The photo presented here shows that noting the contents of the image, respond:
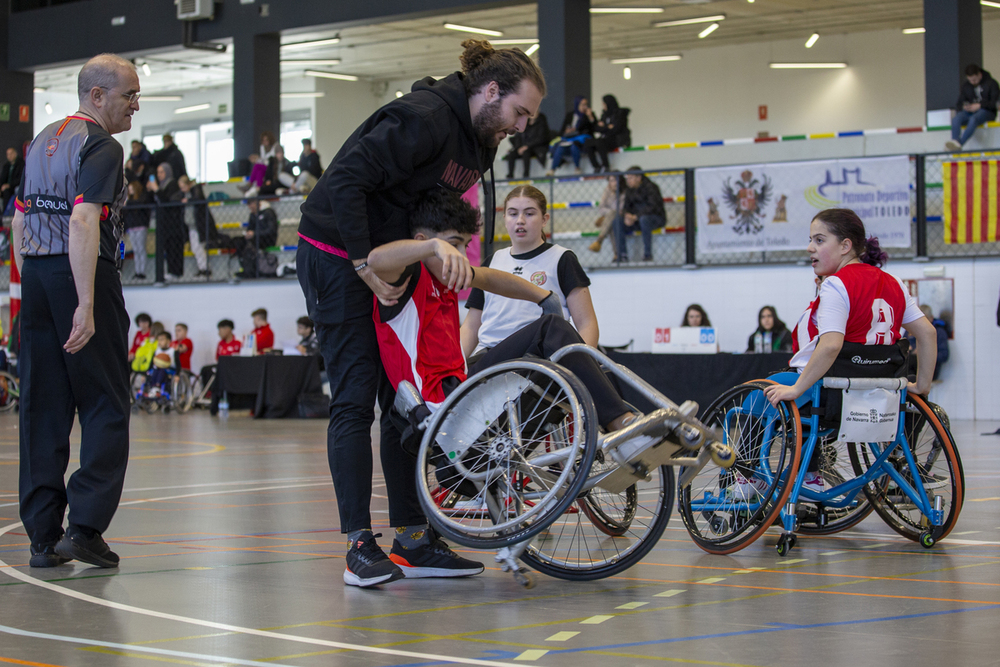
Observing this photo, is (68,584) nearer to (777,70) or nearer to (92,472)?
(92,472)

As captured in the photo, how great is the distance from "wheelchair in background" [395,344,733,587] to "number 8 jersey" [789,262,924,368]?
1083mm

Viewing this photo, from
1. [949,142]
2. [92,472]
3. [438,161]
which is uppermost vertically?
[949,142]

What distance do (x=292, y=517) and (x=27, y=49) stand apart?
2091 centimetres

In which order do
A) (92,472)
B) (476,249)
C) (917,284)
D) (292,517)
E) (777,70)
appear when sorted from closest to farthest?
(92,472) < (292,517) < (917,284) < (476,249) < (777,70)

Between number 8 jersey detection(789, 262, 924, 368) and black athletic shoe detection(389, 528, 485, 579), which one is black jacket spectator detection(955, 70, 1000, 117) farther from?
black athletic shoe detection(389, 528, 485, 579)

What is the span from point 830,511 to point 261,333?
42.0ft

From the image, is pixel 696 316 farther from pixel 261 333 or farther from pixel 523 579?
pixel 523 579

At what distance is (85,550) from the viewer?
3.64m

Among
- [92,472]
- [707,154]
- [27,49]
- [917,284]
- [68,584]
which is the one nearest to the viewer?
[68,584]

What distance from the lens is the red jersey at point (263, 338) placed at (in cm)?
1628

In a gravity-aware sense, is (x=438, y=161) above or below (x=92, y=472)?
above

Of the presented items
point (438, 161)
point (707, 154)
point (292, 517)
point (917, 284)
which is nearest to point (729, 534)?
point (438, 161)

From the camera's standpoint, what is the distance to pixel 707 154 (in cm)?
1641

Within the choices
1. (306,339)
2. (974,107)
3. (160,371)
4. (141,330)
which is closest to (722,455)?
(974,107)
